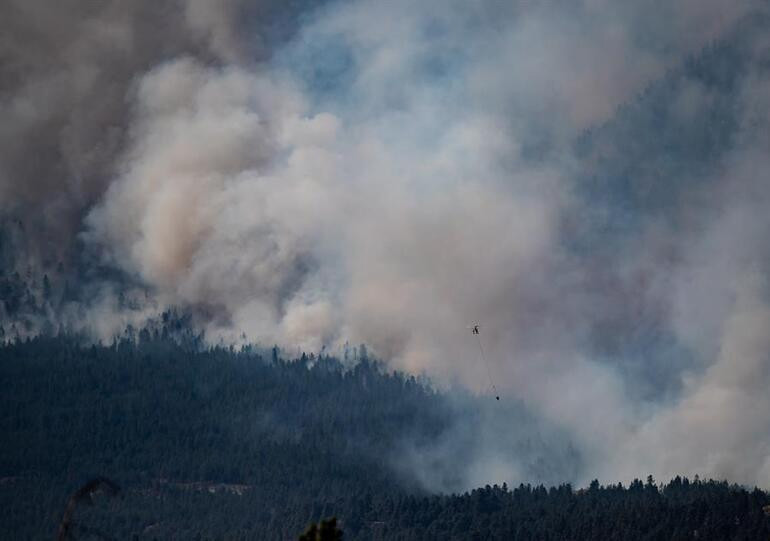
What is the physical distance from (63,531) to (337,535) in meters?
16.8

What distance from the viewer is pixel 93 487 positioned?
315ft

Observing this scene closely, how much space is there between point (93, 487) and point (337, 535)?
48.8 ft

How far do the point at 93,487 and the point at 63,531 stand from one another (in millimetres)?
4695

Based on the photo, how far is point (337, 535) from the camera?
9919 centimetres

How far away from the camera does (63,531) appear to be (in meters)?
91.9

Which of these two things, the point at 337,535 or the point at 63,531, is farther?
the point at 337,535

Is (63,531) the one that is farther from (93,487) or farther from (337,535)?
(337,535)

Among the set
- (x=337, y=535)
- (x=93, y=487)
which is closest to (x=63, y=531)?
(x=93, y=487)
